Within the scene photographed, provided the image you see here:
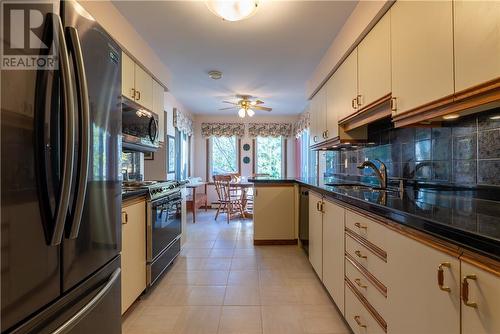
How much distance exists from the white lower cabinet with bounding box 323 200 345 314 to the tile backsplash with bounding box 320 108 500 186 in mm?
622

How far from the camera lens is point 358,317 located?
1436 mm

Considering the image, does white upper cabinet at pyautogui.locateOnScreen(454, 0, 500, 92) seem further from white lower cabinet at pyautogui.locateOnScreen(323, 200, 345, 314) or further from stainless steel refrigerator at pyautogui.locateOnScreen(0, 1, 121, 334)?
stainless steel refrigerator at pyautogui.locateOnScreen(0, 1, 121, 334)

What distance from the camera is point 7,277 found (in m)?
0.67

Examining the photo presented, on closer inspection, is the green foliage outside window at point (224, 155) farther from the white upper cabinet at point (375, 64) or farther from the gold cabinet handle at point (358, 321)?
the gold cabinet handle at point (358, 321)

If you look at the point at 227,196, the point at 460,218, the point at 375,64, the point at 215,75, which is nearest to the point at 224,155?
the point at 227,196

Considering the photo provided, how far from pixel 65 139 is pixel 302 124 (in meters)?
5.40

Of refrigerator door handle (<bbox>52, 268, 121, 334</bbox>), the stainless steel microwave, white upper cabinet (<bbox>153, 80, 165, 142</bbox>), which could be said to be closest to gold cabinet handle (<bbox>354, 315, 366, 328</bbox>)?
refrigerator door handle (<bbox>52, 268, 121, 334</bbox>)

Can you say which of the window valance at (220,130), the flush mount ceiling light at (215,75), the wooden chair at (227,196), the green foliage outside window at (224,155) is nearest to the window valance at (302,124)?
the window valance at (220,130)

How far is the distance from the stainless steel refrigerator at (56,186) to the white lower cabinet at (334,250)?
135 centimetres

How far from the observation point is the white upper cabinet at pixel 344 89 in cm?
209

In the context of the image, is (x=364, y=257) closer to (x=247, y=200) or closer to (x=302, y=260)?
(x=302, y=260)

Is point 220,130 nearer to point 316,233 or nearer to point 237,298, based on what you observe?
point 316,233

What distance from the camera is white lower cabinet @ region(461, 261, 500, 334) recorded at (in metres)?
0.64

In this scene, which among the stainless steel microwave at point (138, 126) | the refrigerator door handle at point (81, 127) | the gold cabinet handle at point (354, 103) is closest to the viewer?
the refrigerator door handle at point (81, 127)
